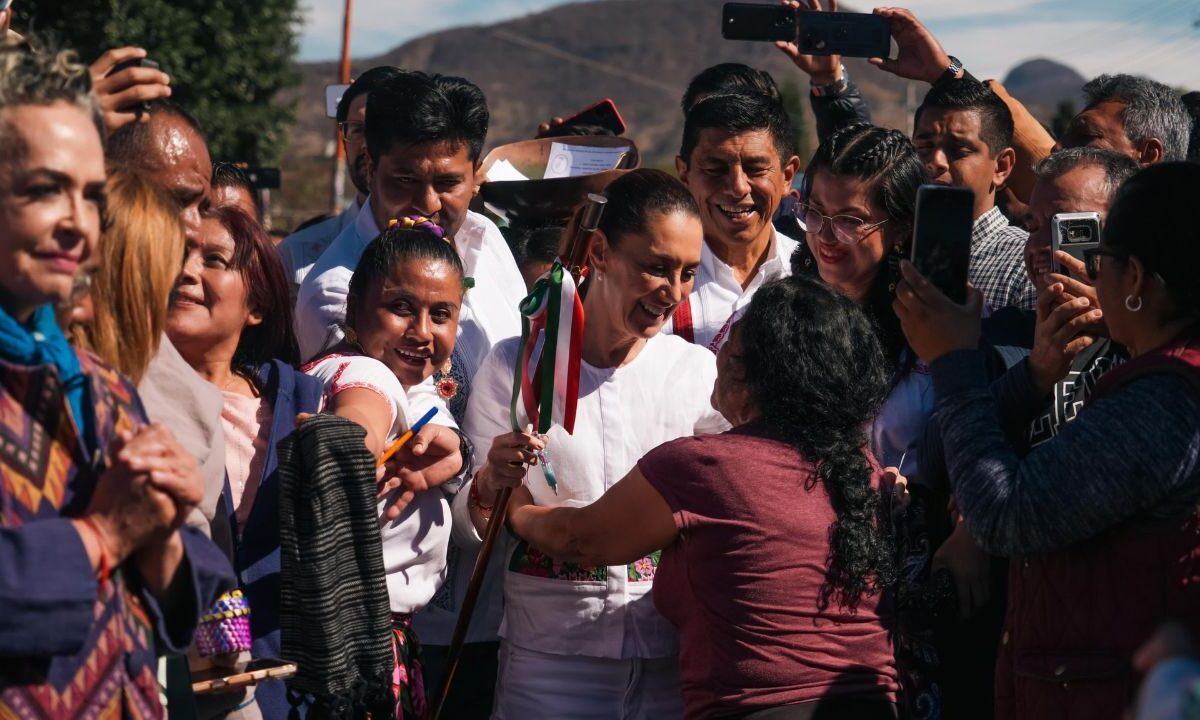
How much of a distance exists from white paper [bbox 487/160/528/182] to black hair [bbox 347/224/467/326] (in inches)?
61.1

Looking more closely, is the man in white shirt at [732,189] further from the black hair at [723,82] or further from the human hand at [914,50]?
the black hair at [723,82]

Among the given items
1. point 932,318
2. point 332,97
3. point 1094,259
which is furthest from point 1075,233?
point 332,97

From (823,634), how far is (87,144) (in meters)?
1.88

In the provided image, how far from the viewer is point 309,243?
5371 millimetres

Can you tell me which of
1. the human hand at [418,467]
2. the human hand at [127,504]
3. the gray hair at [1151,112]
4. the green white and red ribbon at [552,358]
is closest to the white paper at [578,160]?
the gray hair at [1151,112]

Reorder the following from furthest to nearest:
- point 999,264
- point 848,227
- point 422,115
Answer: point 999,264, point 422,115, point 848,227

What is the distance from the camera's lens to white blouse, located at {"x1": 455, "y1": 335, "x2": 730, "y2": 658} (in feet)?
11.8

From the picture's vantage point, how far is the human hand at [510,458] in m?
3.49

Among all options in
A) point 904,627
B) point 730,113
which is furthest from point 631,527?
point 730,113

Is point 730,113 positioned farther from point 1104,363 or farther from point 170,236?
point 170,236

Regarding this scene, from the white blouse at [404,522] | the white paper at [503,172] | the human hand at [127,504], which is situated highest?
the human hand at [127,504]

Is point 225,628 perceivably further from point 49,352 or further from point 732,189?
point 732,189

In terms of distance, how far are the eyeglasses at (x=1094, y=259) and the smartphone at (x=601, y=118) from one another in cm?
315

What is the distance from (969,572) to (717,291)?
1.55m
